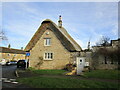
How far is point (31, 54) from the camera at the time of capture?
862 inches

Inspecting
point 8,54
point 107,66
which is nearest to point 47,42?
point 107,66

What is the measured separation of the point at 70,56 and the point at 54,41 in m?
4.12

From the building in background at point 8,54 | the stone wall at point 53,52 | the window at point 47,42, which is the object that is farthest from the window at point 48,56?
the building in background at point 8,54

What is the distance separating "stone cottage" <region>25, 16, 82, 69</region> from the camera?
19.8 metres

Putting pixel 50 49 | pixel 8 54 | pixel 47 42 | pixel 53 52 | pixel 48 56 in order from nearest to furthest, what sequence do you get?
pixel 53 52 < pixel 50 49 < pixel 48 56 < pixel 47 42 < pixel 8 54

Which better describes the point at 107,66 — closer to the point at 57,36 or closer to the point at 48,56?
the point at 57,36

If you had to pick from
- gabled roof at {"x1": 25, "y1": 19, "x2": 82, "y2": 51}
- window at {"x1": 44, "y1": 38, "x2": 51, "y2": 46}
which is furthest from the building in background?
window at {"x1": 44, "y1": 38, "x2": 51, "y2": 46}

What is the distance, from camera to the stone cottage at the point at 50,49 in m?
19.8

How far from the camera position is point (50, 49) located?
21016 mm

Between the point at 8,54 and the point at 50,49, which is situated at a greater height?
the point at 50,49

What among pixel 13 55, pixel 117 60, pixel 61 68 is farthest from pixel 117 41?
pixel 13 55

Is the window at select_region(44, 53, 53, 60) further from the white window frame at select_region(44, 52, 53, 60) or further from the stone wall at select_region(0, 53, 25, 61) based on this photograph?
the stone wall at select_region(0, 53, 25, 61)

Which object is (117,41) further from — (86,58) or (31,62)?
(31,62)

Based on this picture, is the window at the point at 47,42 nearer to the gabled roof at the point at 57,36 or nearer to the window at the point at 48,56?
the gabled roof at the point at 57,36
